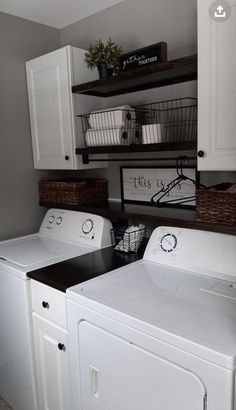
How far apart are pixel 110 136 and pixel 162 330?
45.0 inches

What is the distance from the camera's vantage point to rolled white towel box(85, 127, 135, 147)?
1849 millimetres

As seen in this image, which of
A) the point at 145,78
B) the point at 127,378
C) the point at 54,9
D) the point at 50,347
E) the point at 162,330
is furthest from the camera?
the point at 54,9

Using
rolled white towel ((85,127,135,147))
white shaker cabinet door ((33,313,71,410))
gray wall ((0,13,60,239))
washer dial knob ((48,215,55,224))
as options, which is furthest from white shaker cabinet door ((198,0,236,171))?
gray wall ((0,13,60,239))

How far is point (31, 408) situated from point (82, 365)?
730mm

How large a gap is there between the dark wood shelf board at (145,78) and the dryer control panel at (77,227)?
792mm

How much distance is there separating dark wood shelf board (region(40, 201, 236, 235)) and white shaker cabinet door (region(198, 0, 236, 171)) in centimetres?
28

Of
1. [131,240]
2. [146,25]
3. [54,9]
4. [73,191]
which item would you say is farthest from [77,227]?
[54,9]

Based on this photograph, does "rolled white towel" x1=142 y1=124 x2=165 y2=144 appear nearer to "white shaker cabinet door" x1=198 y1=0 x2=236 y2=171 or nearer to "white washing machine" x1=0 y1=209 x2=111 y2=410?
"white shaker cabinet door" x1=198 y1=0 x2=236 y2=171

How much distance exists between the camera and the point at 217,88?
1367 millimetres

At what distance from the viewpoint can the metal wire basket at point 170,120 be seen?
174 cm

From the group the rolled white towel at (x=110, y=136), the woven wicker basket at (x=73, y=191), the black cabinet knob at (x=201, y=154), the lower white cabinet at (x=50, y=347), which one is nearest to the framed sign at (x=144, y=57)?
the rolled white towel at (x=110, y=136)

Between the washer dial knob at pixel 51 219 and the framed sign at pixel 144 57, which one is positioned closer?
the framed sign at pixel 144 57

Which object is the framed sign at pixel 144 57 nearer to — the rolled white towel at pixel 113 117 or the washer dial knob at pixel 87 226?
the rolled white towel at pixel 113 117

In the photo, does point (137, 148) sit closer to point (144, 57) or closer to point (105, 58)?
point (144, 57)
